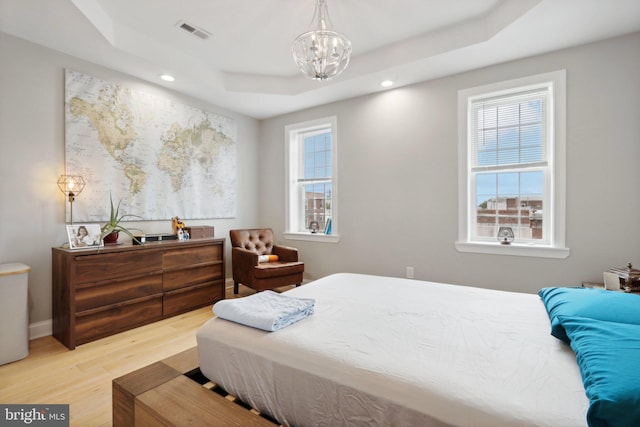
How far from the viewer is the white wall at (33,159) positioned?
251 cm

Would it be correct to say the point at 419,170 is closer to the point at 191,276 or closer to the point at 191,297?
the point at 191,276

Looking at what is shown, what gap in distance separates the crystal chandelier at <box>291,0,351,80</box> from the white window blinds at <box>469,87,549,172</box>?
1855mm

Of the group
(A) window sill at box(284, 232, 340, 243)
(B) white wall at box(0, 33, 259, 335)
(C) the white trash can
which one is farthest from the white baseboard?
(A) window sill at box(284, 232, 340, 243)

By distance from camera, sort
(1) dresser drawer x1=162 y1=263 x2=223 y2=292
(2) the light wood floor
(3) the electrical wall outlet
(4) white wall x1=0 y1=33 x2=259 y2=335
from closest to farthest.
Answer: (2) the light wood floor < (4) white wall x1=0 y1=33 x2=259 y2=335 < (1) dresser drawer x1=162 y1=263 x2=223 y2=292 < (3) the electrical wall outlet

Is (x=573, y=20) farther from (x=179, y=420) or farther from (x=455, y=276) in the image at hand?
(x=179, y=420)

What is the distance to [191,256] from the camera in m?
3.39

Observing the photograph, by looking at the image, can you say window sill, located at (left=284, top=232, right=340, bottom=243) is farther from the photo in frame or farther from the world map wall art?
the photo in frame

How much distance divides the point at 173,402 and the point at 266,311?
1.63 ft

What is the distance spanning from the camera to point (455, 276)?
3.25m

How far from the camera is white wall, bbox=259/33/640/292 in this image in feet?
8.34

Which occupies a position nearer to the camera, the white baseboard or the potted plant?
the white baseboard

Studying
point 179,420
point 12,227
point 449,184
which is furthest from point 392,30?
point 12,227

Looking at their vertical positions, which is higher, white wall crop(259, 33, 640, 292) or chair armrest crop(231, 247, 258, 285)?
white wall crop(259, 33, 640, 292)

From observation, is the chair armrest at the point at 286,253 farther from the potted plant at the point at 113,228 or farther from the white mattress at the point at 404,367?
the white mattress at the point at 404,367
